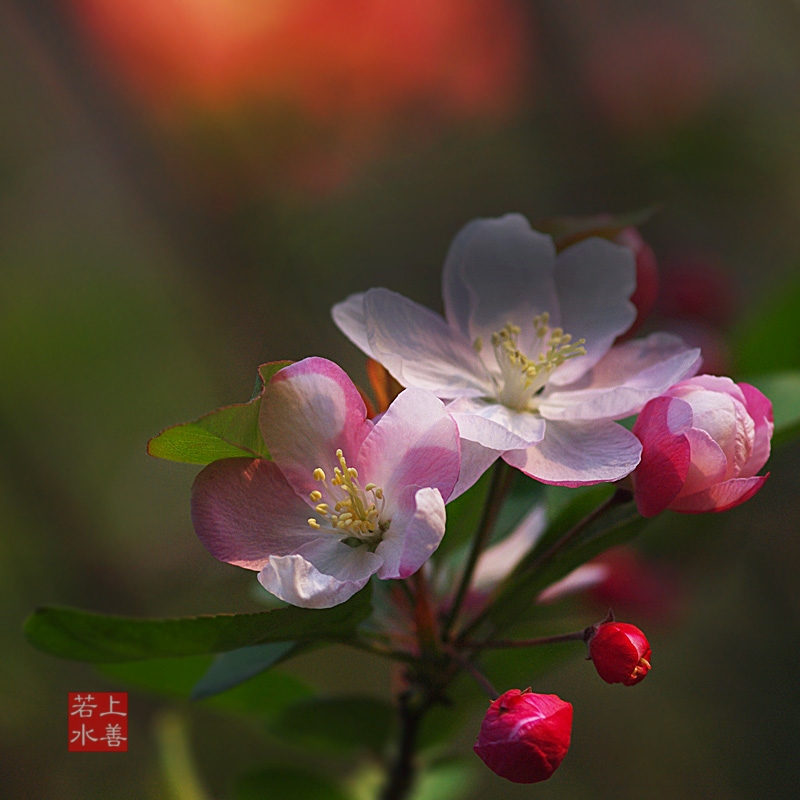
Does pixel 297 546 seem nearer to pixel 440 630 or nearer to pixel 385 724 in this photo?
pixel 440 630

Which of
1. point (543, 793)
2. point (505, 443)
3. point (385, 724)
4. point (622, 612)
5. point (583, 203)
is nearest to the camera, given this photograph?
point (505, 443)

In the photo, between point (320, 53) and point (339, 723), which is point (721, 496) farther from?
point (320, 53)

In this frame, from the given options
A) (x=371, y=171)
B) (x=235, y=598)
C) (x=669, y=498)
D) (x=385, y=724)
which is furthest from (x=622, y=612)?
(x=371, y=171)

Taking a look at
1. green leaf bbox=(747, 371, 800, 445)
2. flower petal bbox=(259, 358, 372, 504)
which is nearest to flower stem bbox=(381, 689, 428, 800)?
flower petal bbox=(259, 358, 372, 504)

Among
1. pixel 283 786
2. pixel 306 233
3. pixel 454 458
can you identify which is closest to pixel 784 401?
pixel 454 458

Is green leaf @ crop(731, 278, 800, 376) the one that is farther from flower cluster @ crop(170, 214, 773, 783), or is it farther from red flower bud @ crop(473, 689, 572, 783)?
red flower bud @ crop(473, 689, 572, 783)

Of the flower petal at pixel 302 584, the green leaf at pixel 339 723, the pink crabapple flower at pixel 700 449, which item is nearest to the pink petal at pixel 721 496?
the pink crabapple flower at pixel 700 449

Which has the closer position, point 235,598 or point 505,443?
point 505,443
